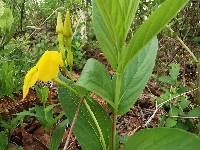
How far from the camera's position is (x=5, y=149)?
1301 millimetres

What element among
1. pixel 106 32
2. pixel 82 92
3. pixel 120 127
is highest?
pixel 106 32

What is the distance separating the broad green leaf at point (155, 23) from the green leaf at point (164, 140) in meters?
0.19

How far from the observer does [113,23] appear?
2.64 feet

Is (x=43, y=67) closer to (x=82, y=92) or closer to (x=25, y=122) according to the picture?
(x=82, y=92)

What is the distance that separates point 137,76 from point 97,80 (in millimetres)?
184

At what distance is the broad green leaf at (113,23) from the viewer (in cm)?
75

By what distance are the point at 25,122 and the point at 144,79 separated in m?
0.84

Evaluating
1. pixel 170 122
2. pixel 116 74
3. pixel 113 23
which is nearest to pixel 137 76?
pixel 116 74

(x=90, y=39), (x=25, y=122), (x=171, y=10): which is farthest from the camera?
(x=90, y=39)

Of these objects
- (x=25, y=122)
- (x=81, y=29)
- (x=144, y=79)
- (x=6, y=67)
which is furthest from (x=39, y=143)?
(x=81, y=29)

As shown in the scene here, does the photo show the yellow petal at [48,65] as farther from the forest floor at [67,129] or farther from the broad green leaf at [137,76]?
the forest floor at [67,129]

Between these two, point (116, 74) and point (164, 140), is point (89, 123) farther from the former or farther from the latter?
point (164, 140)

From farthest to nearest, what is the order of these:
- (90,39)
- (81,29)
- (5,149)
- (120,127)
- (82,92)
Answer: (90,39) < (81,29) < (120,127) < (5,149) < (82,92)

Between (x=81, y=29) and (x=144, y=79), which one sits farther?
(x=81, y=29)
